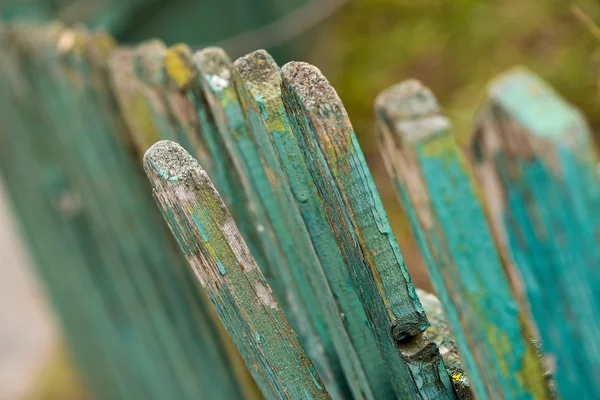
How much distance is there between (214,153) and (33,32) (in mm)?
1468

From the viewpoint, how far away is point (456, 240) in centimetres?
68

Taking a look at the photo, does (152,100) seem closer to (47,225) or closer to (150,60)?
(150,60)

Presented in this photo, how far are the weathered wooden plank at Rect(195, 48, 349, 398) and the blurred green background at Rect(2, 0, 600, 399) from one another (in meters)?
2.05

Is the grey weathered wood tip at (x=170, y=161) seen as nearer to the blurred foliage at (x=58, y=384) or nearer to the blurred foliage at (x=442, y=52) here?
the blurred foliage at (x=442, y=52)

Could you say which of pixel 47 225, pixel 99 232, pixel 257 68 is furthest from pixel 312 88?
pixel 47 225

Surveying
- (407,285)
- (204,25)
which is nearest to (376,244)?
(407,285)

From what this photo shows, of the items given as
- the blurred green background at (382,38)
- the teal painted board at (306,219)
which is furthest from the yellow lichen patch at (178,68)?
the blurred green background at (382,38)

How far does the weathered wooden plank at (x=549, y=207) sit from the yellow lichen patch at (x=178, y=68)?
33.0 inches

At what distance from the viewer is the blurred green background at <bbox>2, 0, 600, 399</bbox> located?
150 inches

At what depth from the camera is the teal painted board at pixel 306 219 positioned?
1.03 meters

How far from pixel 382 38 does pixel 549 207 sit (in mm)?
4795

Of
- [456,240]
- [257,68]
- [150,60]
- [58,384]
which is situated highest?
[150,60]

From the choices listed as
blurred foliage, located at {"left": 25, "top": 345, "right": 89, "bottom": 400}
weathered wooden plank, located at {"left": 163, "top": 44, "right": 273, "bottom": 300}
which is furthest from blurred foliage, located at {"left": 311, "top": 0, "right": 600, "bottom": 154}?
blurred foliage, located at {"left": 25, "top": 345, "right": 89, "bottom": 400}

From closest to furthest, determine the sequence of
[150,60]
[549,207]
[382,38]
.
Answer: [549,207] < [150,60] < [382,38]
